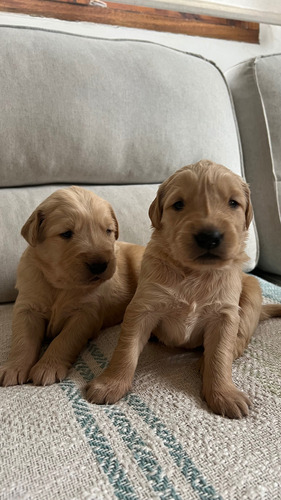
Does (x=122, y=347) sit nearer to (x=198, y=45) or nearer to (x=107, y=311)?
(x=107, y=311)

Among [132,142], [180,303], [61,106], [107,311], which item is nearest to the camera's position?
[180,303]

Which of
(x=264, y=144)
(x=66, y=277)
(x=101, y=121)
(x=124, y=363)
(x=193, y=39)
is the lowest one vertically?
(x=124, y=363)

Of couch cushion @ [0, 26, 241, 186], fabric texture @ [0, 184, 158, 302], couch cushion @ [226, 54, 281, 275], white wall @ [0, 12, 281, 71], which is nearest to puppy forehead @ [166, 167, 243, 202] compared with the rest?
fabric texture @ [0, 184, 158, 302]

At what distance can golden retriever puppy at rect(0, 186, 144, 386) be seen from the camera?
5.84ft

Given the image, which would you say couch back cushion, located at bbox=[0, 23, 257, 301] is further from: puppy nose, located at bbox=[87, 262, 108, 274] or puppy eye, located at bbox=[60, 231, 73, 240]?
puppy nose, located at bbox=[87, 262, 108, 274]

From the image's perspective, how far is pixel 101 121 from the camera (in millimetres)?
2627

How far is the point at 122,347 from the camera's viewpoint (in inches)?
61.7

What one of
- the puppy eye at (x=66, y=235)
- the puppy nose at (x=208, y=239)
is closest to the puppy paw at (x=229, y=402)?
the puppy nose at (x=208, y=239)

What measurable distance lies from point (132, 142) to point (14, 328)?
4.55 ft

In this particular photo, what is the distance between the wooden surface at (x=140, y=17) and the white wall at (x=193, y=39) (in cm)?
4

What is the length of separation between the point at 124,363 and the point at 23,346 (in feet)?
1.41

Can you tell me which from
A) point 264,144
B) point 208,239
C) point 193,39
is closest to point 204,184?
point 208,239

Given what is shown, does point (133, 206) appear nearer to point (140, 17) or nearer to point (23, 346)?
point (23, 346)

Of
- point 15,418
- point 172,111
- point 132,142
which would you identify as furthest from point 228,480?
point 172,111
